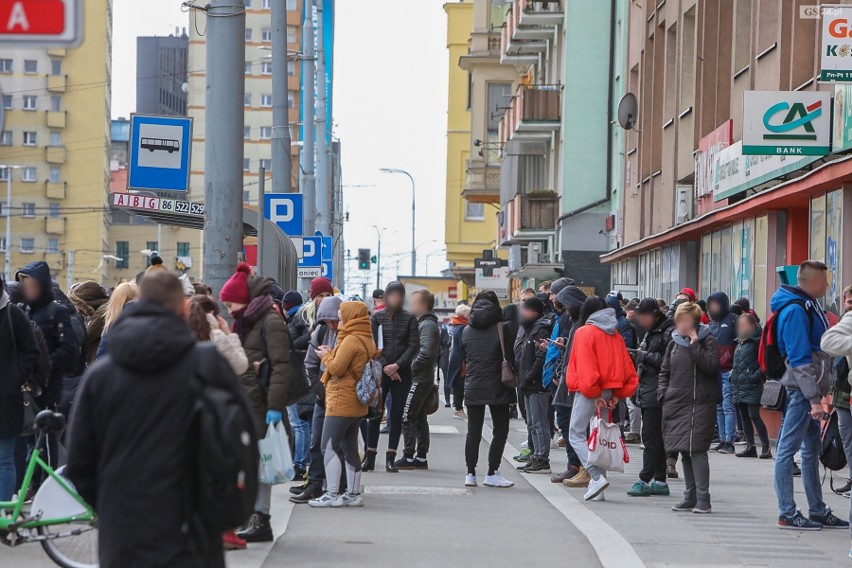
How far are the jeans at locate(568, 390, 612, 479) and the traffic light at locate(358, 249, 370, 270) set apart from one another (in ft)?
142

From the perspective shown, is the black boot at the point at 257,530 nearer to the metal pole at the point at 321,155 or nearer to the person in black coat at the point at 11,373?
the person in black coat at the point at 11,373

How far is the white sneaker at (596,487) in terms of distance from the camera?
13133 millimetres

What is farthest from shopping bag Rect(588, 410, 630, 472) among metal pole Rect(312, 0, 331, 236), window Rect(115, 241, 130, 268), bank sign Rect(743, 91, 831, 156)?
window Rect(115, 241, 130, 268)

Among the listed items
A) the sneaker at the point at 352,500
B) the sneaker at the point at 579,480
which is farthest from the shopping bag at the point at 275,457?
the sneaker at the point at 579,480

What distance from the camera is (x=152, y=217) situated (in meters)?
16.8

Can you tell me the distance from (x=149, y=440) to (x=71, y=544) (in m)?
3.53

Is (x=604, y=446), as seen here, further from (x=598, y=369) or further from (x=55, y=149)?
(x=55, y=149)

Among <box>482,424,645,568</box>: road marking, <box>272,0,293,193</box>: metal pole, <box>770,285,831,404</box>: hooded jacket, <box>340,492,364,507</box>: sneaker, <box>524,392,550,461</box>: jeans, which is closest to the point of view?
<box>482,424,645,568</box>: road marking

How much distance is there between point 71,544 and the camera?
28.6 ft

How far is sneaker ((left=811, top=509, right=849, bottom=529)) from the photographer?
1151 cm

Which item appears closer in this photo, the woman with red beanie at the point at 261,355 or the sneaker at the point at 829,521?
the woman with red beanie at the point at 261,355

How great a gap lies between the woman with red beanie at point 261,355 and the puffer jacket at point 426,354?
19.0ft

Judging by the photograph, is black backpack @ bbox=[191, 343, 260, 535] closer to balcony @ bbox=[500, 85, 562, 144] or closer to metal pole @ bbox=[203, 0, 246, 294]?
metal pole @ bbox=[203, 0, 246, 294]

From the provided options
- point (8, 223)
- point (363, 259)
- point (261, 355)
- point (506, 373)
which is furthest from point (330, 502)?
point (8, 223)
